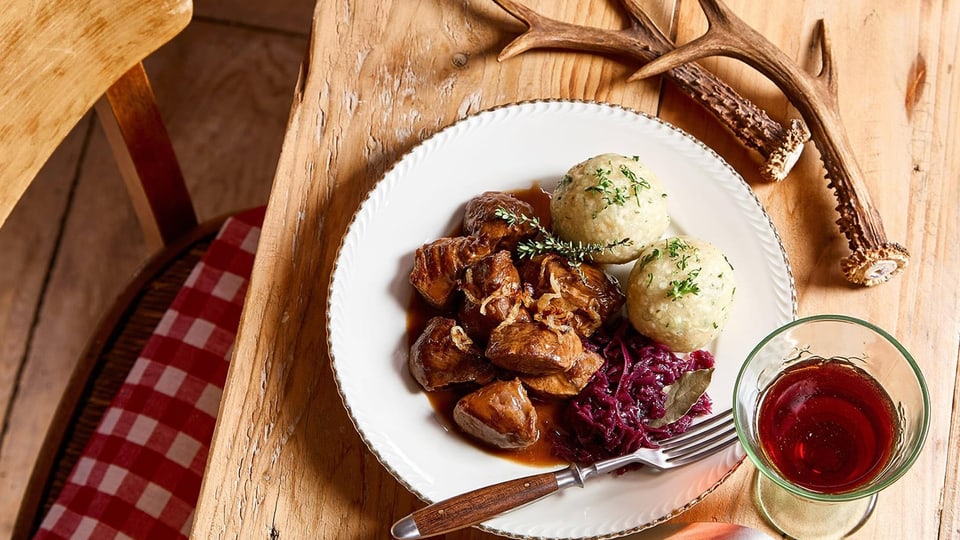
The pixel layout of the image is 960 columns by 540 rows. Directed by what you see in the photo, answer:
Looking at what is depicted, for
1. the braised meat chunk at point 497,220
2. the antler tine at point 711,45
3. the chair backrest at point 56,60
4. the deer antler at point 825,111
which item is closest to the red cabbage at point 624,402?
the braised meat chunk at point 497,220

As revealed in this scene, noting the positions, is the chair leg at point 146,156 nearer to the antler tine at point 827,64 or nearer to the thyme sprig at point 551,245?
the thyme sprig at point 551,245

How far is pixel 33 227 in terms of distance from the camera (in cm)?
321

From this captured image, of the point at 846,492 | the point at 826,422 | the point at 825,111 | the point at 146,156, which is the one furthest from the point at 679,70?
the point at 146,156

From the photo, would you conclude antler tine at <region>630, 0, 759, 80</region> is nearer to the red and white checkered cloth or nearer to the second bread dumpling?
the second bread dumpling

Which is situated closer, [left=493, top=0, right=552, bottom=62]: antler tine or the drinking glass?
the drinking glass

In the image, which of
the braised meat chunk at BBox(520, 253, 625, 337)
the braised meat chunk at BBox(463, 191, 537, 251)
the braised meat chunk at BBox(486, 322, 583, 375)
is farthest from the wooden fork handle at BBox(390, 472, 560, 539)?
the braised meat chunk at BBox(463, 191, 537, 251)

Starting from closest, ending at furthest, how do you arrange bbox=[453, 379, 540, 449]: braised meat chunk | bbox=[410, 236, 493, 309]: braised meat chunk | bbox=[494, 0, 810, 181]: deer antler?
bbox=[453, 379, 540, 449]: braised meat chunk < bbox=[410, 236, 493, 309]: braised meat chunk < bbox=[494, 0, 810, 181]: deer antler

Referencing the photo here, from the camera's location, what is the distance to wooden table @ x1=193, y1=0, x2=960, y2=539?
1.70 m

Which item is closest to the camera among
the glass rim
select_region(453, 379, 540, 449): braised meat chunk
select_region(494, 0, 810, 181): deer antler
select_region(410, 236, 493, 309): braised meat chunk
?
the glass rim

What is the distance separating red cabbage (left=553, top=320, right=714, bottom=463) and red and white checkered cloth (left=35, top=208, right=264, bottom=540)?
82 centimetres

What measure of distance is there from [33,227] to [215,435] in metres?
1.90

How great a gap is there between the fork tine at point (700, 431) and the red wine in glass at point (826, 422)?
0.06 m

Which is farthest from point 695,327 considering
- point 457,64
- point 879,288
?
point 457,64

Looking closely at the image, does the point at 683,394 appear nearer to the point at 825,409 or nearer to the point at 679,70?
the point at 825,409
